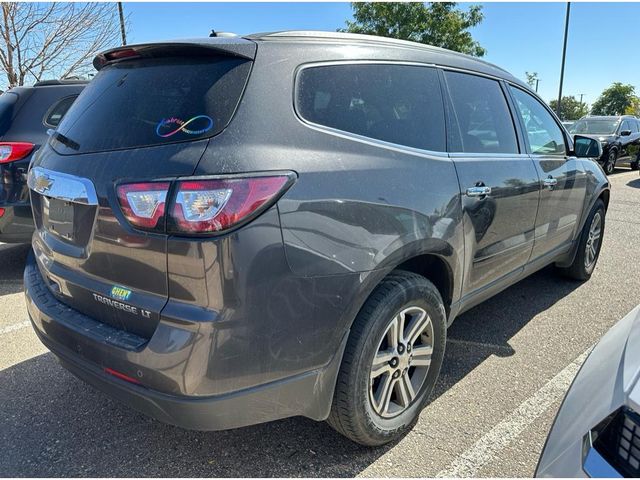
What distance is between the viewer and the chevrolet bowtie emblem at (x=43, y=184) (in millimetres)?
2150

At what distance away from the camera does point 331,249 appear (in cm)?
186

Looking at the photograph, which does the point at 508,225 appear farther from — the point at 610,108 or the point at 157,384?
the point at 610,108

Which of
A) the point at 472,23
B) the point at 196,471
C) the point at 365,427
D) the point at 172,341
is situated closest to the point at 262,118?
the point at 172,341

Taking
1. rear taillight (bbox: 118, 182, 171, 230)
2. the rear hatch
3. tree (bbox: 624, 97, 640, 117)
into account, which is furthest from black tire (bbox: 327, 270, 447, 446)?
tree (bbox: 624, 97, 640, 117)

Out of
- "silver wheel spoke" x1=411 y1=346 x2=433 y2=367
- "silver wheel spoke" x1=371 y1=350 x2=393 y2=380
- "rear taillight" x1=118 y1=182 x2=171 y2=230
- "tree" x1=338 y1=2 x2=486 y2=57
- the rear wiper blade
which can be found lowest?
Answer: "silver wheel spoke" x1=411 y1=346 x2=433 y2=367

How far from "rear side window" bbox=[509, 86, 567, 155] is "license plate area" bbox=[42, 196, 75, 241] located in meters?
2.95

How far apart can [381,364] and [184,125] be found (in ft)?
4.37

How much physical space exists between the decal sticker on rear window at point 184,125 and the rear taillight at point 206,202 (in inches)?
9.1

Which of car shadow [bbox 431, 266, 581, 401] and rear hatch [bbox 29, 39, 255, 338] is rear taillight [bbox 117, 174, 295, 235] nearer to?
rear hatch [bbox 29, 39, 255, 338]

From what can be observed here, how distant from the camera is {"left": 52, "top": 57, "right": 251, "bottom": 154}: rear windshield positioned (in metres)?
1.81

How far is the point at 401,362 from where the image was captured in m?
2.33

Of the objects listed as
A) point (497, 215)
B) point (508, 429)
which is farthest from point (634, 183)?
point (508, 429)

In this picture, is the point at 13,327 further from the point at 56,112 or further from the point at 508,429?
the point at 508,429

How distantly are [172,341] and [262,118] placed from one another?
865 millimetres
